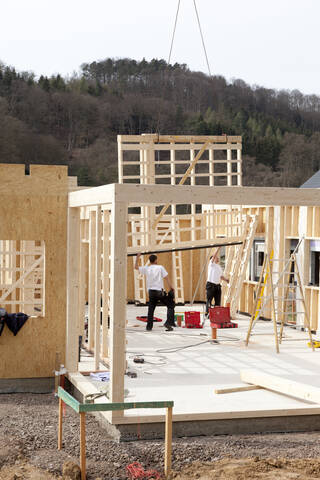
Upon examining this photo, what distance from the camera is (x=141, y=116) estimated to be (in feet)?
202

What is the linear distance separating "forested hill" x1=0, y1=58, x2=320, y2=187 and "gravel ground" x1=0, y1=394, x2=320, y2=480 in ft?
145

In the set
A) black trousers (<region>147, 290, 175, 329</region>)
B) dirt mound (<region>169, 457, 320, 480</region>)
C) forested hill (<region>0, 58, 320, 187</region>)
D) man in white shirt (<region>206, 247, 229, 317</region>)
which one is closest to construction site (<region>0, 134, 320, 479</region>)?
dirt mound (<region>169, 457, 320, 480</region>)

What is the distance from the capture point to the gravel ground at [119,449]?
22.1 feet

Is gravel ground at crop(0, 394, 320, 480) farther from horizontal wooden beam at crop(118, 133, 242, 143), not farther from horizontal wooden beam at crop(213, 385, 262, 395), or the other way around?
horizontal wooden beam at crop(118, 133, 242, 143)

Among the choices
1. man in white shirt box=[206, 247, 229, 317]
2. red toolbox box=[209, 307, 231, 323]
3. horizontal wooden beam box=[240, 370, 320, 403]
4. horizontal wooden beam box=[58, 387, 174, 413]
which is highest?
man in white shirt box=[206, 247, 229, 317]

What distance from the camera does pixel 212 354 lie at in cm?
1195

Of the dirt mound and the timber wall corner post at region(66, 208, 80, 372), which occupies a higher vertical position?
the timber wall corner post at region(66, 208, 80, 372)

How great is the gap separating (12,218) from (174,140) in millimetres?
6216

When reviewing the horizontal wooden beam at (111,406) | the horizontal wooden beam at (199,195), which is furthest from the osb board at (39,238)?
the horizontal wooden beam at (111,406)

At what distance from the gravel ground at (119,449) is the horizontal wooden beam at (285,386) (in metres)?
0.52

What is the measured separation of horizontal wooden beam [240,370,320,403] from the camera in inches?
324

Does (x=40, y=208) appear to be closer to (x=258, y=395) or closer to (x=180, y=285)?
(x=258, y=395)

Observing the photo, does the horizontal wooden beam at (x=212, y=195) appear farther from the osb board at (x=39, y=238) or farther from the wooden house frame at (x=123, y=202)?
the osb board at (x=39, y=238)

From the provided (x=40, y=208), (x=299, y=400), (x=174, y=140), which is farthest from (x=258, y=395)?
(x=174, y=140)
